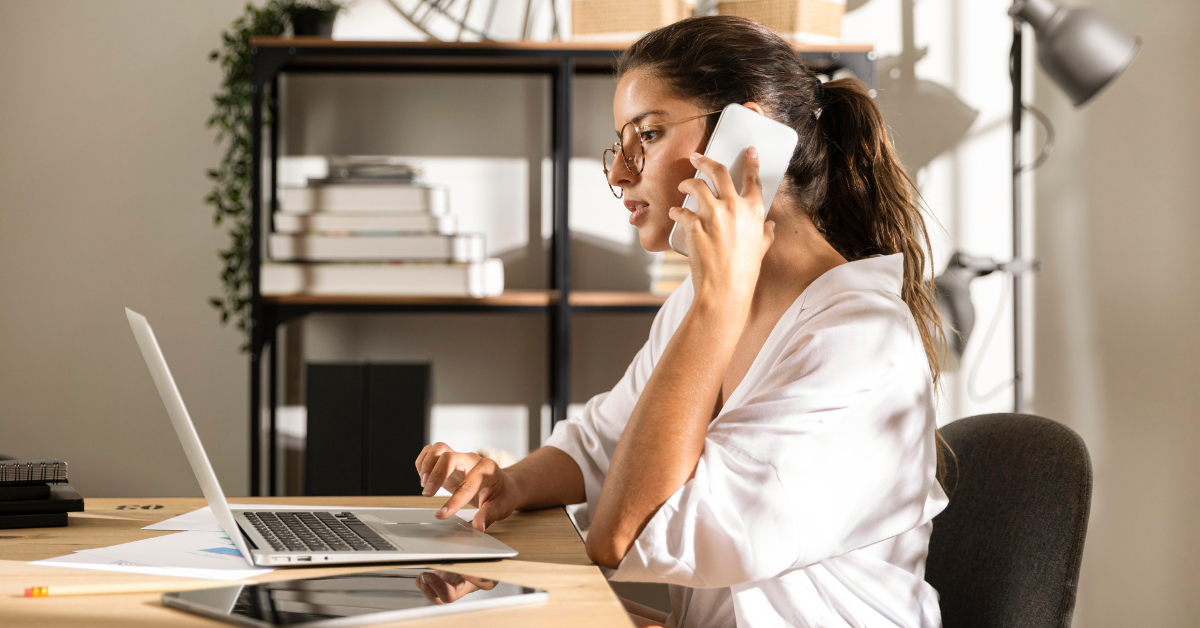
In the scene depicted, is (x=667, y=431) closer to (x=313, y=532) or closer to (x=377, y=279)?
(x=313, y=532)

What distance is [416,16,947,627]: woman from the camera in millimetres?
→ 863

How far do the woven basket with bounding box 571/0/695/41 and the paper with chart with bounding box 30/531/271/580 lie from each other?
141 centimetres

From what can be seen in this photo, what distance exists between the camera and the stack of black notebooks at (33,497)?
98cm

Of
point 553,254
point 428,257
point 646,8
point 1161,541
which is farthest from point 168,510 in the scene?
point 1161,541

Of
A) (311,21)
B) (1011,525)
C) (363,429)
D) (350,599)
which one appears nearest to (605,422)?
(1011,525)

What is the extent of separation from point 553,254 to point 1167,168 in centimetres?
160

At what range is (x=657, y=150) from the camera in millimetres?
1105

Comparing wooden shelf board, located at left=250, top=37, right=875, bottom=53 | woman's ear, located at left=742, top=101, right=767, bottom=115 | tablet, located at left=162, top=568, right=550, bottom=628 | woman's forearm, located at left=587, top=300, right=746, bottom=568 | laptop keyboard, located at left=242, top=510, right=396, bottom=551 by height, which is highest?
wooden shelf board, located at left=250, top=37, right=875, bottom=53

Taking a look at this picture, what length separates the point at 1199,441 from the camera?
2297mm

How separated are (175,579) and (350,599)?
0.18 m

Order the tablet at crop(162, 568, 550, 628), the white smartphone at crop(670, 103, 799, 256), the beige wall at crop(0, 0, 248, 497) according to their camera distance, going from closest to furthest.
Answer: the tablet at crop(162, 568, 550, 628) < the white smartphone at crop(670, 103, 799, 256) < the beige wall at crop(0, 0, 248, 497)

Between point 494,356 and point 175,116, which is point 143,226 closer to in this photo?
point 175,116

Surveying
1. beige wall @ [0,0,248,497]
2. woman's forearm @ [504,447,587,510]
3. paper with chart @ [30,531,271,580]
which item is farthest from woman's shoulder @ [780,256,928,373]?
beige wall @ [0,0,248,497]

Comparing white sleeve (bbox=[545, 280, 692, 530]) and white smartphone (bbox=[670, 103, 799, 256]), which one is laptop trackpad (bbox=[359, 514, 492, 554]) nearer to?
white sleeve (bbox=[545, 280, 692, 530])
